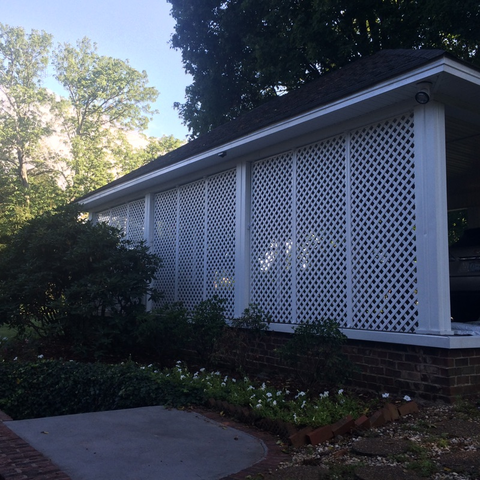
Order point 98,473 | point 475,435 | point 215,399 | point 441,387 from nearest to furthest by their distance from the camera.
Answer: point 98,473 → point 475,435 → point 441,387 → point 215,399

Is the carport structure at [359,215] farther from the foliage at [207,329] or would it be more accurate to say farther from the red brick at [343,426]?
the red brick at [343,426]

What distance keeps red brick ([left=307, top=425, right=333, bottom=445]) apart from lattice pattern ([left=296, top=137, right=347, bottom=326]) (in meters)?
2.34

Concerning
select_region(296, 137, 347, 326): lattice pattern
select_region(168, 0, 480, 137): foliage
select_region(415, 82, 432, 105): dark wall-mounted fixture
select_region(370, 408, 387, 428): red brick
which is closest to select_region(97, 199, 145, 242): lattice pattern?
select_region(296, 137, 347, 326): lattice pattern

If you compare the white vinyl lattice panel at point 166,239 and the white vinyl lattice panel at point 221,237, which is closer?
the white vinyl lattice panel at point 221,237

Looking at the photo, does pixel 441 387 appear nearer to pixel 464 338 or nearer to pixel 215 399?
pixel 464 338

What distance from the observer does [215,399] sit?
5.54 meters

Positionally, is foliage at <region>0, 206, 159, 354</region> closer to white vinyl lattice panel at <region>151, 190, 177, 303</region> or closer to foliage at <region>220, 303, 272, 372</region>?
white vinyl lattice panel at <region>151, 190, 177, 303</region>

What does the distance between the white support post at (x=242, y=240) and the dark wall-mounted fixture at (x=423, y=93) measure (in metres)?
3.46

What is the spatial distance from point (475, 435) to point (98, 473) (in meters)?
2.84

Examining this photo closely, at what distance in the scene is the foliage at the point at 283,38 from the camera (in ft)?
46.2

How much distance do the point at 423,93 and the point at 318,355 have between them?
9.50ft

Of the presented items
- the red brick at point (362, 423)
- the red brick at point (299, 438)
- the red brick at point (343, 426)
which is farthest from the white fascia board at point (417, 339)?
the red brick at point (299, 438)

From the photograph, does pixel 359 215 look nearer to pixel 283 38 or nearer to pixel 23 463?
pixel 23 463

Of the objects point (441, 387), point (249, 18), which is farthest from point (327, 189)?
point (249, 18)
